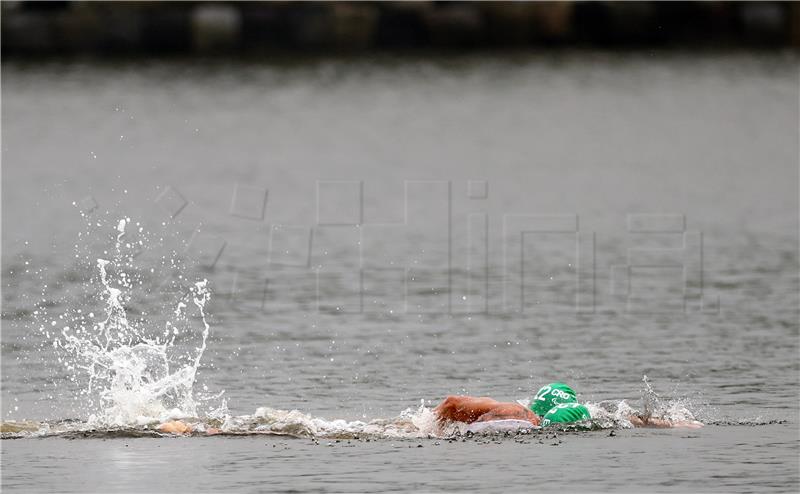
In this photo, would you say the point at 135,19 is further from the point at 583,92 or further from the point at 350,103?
the point at 583,92

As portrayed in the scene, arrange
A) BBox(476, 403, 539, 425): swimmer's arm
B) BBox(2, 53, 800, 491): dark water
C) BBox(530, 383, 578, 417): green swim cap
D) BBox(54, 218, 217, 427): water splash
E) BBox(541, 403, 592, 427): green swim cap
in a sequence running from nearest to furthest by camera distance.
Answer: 1. BBox(2, 53, 800, 491): dark water
2. BBox(476, 403, 539, 425): swimmer's arm
3. BBox(541, 403, 592, 427): green swim cap
4. BBox(530, 383, 578, 417): green swim cap
5. BBox(54, 218, 217, 427): water splash

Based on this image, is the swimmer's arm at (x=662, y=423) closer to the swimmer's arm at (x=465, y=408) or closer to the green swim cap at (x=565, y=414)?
the green swim cap at (x=565, y=414)

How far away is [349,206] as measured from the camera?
49.8 m

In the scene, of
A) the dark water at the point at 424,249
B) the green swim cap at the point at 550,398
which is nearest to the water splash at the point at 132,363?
the dark water at the point at 424,249

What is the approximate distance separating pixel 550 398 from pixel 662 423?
126cm

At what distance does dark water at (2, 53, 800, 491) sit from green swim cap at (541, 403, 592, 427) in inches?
19.0

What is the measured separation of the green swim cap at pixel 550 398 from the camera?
75.5 feet

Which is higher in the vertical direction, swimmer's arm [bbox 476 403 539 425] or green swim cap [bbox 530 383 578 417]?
green swim cap [bbox 530 383 578 417]

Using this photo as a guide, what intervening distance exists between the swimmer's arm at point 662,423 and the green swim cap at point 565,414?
0.59 m

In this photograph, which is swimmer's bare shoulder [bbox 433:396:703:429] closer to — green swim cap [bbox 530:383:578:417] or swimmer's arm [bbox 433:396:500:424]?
swimmer's arm [bbox 433:396:500:424]

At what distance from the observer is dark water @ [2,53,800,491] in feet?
71.7

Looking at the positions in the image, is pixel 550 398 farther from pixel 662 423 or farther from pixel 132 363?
pixel 132 363

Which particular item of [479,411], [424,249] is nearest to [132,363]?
[479,411]

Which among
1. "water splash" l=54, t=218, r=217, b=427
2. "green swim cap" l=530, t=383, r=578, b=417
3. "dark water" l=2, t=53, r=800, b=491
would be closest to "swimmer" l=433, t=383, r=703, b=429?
"green swim cap" l=530, t=383, r=578, b=417
